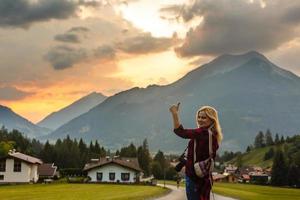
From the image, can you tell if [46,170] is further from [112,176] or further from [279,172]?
[279,172]

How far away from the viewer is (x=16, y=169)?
90.3 meters

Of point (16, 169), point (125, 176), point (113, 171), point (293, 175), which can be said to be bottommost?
point (125, 176)

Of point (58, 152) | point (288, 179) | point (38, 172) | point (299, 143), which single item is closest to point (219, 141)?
point (38, 172)

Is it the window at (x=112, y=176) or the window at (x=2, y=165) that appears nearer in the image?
the window at (x=2, y=165)

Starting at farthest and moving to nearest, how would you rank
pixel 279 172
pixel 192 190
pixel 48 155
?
pixel 48 155, pixel 279 172, pixel 192 190

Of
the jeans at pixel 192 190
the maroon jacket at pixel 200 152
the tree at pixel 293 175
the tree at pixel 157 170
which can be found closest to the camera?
the maroon jacket at pixel 200 152

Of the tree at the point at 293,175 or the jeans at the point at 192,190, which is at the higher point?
the tree at the point at 293,175

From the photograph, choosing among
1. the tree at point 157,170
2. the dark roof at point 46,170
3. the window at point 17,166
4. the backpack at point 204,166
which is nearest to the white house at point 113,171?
the dark roof at point 46,170

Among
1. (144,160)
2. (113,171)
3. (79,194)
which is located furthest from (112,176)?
(79,194)

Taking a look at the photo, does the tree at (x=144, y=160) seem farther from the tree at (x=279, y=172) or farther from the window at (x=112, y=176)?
the window at (x=112, y=176)

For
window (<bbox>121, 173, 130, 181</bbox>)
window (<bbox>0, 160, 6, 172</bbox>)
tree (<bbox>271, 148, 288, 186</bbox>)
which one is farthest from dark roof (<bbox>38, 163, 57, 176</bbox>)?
tree (<bbox>271, 148, 288, 186</bbox>)

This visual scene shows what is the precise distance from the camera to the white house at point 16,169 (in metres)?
89.7

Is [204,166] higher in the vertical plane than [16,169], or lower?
lower

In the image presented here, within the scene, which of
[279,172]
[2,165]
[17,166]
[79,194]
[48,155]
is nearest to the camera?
[79,194]
